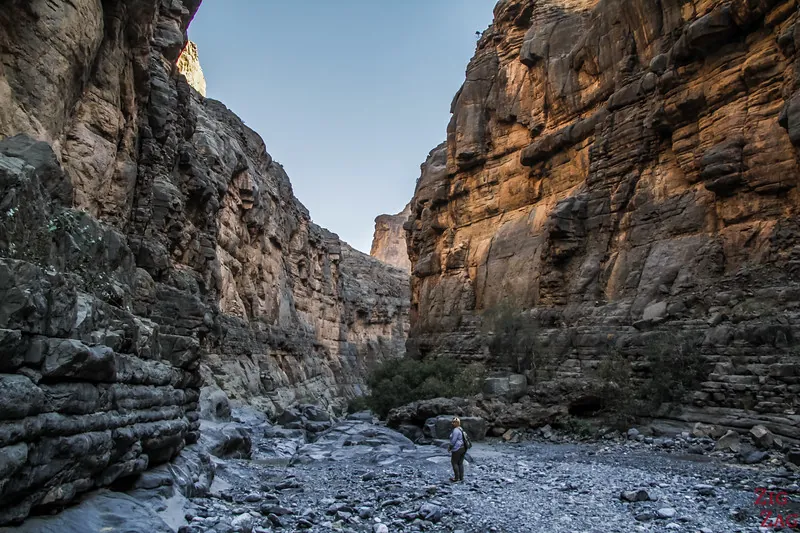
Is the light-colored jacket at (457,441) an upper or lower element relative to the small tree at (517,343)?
lower

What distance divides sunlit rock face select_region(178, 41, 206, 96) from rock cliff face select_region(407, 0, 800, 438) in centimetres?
3474

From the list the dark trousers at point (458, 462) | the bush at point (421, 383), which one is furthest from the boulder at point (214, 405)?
the dark trousers at point (458, 462)

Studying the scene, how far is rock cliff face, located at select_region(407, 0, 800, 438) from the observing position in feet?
41.1

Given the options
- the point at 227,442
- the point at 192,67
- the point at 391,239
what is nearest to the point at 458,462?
the point at 227,442

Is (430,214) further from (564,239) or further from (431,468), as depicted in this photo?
(431,468)

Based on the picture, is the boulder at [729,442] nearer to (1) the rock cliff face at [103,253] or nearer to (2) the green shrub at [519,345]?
(2) the green shrub at [519,345]

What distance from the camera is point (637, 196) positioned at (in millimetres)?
17641

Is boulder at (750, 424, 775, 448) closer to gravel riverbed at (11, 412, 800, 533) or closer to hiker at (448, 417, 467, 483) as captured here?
gravel riverbed at (11, 412, 800, 533)

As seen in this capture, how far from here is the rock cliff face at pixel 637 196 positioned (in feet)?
41.1

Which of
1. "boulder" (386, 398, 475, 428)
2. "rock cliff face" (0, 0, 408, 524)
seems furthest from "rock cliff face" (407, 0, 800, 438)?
"rock cliff face" (0, 0, 408, 524)

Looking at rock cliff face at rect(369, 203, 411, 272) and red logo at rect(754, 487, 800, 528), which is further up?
rock cliff face at rect(369, 203, 411, 272)

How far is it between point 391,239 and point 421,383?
81.2 meters

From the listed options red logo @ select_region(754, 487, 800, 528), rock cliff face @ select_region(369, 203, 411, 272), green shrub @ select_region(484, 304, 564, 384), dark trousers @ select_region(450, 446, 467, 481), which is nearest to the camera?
red logo @ select_region(754, 487, 800, 528)

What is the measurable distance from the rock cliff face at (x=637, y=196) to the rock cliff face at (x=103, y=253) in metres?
11.2
